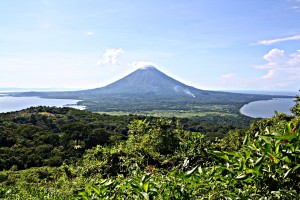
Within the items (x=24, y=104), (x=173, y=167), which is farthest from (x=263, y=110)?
(x=173, y=167)

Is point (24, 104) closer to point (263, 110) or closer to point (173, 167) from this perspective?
point (263, 110)

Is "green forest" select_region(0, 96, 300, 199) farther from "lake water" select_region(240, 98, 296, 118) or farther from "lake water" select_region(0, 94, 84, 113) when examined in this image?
"lake water" select_region(0, 94, 84, 113)

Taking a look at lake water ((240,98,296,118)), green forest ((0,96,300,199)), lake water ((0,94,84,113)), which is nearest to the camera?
green forest ((0,96,300,199))

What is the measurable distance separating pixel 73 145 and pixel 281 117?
21835 mm

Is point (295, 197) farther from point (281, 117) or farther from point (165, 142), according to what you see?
point (281, 117)

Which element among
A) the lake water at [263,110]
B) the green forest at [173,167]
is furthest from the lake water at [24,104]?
the green forest at [173,167]

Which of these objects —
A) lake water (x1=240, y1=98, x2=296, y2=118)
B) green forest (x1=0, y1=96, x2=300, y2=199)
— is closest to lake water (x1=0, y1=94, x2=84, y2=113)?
lake water (x1=240, y1=98, x2=296, y2=118)

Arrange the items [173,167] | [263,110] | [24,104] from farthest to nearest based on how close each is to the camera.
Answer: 1. [263,110]
2. [24,104]
3. [173,167]

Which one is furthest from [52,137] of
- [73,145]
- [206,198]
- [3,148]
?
[206,198]

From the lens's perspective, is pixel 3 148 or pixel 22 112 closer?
pixel 3 148

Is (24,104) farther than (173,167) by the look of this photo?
Yes

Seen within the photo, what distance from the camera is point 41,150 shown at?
29.9 metres

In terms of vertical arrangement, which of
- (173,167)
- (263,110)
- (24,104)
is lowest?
(263,110)

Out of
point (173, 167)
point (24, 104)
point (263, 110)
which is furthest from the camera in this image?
point (263, 110)
